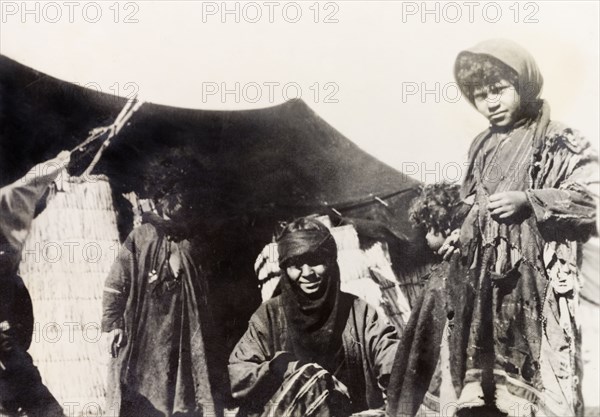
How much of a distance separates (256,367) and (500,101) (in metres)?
2.95

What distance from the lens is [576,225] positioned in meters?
6.07

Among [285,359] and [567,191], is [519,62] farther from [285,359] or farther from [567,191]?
[285,359]

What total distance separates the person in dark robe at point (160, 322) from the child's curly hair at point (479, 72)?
249cm

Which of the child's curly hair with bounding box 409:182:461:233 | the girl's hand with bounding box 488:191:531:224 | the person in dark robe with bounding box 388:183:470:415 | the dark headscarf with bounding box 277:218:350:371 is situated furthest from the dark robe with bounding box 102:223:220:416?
the girl's hand with bounding box 488:191:531:224

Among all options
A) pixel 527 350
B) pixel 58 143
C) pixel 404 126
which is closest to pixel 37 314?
pixel 58 143

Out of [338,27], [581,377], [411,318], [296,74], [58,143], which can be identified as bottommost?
[581,377]

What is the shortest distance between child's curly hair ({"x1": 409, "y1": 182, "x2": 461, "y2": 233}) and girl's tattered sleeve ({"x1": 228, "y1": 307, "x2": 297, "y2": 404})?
1.56 meters

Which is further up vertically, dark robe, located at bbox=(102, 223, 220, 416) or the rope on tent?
the rope on tent

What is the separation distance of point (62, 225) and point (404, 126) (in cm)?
292

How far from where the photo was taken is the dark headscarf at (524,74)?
6168 mm

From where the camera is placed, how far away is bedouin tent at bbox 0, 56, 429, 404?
238 inches

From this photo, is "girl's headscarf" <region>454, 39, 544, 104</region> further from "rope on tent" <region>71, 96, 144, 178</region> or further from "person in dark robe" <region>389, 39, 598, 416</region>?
"rope on tent" <region>71, 96, 144, 178</region>

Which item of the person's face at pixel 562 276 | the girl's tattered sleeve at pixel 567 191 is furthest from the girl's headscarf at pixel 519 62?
the person's face at pixel 562 276

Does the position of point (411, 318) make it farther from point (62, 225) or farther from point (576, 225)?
point (62, 225)
